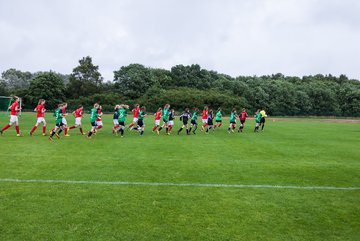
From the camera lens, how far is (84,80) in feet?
249

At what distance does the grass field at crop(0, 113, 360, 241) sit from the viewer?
518 centimetres

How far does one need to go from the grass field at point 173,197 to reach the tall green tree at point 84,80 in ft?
210

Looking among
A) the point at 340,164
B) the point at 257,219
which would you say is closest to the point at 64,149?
the point at 257,219

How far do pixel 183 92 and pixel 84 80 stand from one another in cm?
2508

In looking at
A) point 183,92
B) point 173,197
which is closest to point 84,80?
point 183,92

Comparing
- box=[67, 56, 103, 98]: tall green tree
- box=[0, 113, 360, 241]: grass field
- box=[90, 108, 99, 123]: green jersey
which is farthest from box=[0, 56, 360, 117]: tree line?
box=[0, 113, 360, 241]: grass field

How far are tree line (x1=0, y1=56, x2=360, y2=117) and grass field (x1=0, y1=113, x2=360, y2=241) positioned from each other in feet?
169

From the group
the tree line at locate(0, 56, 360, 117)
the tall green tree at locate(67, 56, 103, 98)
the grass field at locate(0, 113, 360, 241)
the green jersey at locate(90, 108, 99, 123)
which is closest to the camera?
the grass field at locate(0, 113, 360, 241)

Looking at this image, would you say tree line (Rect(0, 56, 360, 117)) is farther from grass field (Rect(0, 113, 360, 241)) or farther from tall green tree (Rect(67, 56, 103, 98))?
grass field (Rect(0, 113, 360, 241))

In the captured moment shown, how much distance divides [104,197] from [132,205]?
2.64ft

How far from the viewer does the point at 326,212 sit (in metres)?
6.20

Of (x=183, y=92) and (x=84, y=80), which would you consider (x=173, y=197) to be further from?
(x=84, y=80)

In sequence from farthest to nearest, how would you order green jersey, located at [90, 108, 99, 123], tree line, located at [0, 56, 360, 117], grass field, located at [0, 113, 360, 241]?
1. tree line, located at [0, 56, 360, 117]
2. green jersey, located at [90, 108, 99, 123]
3. grass field, located at [0, 113, 360, 241]

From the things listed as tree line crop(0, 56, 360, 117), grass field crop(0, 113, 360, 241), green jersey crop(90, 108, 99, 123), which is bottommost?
grass field crop(0, 113, 360, 241)
